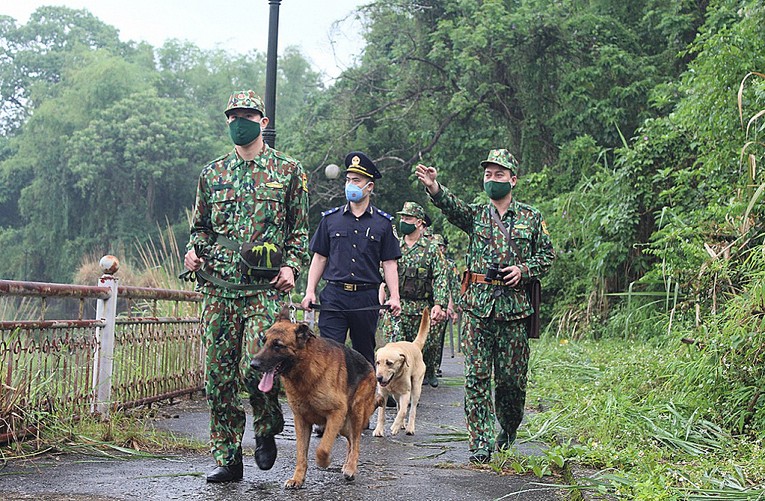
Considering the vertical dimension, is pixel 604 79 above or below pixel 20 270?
above

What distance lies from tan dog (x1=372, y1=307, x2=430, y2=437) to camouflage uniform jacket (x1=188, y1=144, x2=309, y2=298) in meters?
2.41

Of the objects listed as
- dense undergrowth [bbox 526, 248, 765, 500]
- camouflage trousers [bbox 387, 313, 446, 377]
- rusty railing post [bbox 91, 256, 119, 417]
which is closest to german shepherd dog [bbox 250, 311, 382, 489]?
dense undergrowth [bbox 526, 248, 765, 500]

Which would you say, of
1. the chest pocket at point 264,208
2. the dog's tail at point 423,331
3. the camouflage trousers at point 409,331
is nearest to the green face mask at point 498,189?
the chest pocket at point 264,208

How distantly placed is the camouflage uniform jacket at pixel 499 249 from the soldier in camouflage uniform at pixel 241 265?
134cm

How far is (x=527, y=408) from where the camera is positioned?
396 inches

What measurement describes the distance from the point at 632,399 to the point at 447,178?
19391mm

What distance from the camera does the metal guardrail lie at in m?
6.21

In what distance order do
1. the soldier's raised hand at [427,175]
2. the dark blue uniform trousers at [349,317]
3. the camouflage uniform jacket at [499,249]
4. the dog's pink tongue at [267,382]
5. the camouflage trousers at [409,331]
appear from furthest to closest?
1. the camouflage trousers at [409,331]
2. the dark blue uniform trousers at [349,317]
3. the camouflage uniform jacket at [499,249]
4. the soldier's raised hand at [427,175]
5. the dog's pink tongue at [267,382]

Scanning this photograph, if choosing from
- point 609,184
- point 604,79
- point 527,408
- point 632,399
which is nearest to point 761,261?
point 632,399

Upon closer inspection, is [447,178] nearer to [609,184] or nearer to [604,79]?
[604,79]

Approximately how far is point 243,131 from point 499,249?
6.86 ft

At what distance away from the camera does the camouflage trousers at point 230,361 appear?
5.53 metres

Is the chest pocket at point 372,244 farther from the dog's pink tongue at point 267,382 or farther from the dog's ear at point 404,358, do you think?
the dog's pink tongue at point 267,382

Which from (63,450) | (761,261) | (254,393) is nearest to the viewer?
(254,393)
